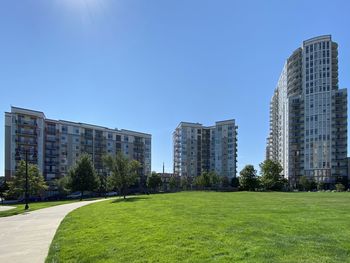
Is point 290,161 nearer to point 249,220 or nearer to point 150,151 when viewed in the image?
point 150,151

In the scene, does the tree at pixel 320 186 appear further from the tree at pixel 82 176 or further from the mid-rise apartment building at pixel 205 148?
the tree at pixel 82 176

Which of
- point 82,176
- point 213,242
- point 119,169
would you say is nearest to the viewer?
point 213,242

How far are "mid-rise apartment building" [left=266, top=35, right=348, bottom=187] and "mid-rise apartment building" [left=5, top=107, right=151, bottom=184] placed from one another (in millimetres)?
61037

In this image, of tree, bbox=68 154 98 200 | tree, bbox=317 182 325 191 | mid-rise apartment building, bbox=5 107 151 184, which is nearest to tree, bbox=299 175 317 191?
tree, bbox=317 182 325 191

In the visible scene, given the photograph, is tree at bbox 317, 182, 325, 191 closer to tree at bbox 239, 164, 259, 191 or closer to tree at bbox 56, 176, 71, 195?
tree at bbox 239, 164, 259, 191

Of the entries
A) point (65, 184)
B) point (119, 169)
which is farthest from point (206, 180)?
point (119, 169)

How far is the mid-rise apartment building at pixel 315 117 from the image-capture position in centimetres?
13212

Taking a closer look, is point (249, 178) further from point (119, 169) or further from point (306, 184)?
point (119, 169)

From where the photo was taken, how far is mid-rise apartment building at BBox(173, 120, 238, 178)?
531 ft

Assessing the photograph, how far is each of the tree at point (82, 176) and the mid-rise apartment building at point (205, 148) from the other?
361 ft

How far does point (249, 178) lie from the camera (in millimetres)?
87125

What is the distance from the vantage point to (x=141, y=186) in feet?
419

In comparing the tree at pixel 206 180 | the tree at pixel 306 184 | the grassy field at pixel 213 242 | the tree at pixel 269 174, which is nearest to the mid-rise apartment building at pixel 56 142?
the tree at pixel 206 180

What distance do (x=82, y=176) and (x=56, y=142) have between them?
66.3 m
